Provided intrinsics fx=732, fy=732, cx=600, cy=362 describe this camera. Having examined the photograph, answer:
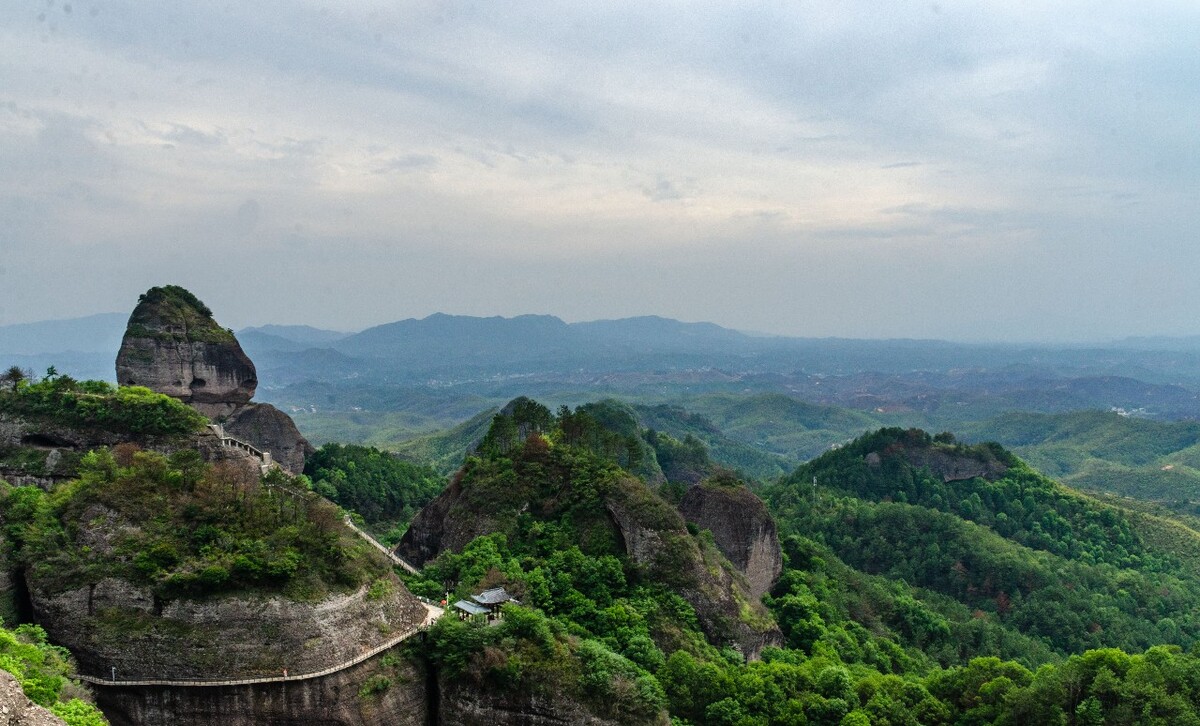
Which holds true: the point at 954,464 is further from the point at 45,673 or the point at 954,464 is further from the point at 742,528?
the point at 45,673

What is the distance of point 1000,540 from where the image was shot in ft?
245

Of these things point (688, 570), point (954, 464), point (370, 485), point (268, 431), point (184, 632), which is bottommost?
point (954, 464)

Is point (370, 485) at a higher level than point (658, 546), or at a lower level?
lower

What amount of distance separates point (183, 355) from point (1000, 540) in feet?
266

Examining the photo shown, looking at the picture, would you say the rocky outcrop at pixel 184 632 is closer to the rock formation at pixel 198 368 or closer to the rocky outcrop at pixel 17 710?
the rocky outcrop at pixel 17 710

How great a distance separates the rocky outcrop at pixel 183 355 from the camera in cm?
6388

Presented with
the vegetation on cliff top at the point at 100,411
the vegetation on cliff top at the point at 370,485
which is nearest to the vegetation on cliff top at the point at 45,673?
the vegetation on cliff top at the point at 100,411

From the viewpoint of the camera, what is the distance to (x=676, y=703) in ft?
107

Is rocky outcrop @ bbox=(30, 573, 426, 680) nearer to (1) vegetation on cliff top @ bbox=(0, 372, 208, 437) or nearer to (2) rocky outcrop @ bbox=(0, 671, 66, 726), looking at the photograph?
(2) rocky outcrop @ bbox=(0, 671, 66, 726)

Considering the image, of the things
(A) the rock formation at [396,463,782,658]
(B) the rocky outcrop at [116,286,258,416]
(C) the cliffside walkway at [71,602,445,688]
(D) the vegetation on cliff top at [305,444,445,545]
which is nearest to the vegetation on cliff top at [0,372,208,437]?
(A) the rock formation at [396,463,782,658]

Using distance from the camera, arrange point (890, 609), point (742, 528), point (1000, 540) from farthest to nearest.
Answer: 1. point (1000, 540)
2. point (890, 609)
3. point (742, 528)

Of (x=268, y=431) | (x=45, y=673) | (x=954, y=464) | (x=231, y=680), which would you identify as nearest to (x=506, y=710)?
(x=231, y=680)

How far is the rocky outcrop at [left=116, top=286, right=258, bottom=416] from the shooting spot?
6388cm

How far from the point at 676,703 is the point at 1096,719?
17.3m
